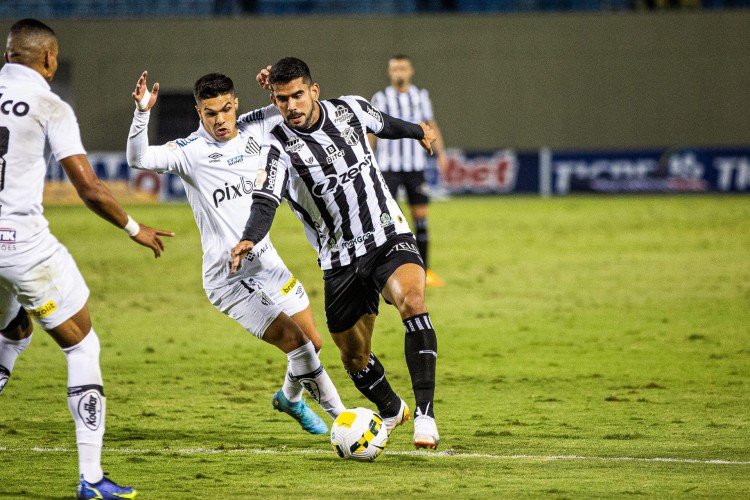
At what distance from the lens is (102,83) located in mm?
32125

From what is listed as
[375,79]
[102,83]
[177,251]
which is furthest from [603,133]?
[177,251]

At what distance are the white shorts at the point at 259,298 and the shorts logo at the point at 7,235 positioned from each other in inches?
75.4

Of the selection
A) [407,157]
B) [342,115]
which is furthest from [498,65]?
[342,115]

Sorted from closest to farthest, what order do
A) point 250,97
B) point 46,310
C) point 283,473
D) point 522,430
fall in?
point 46,310 → point 283,473 → point 522,430 → point 250,97

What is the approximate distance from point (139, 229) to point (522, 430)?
2.96m

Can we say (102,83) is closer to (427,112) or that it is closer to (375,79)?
(375,79)

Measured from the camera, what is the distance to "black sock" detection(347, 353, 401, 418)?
6883mm

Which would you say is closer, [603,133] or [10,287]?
[10,287]

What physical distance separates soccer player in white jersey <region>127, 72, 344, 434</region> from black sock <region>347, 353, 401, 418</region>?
0.26 metres

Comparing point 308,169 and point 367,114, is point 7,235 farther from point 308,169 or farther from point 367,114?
point 367,114

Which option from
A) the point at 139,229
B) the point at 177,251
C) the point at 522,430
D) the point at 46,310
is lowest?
the point at 177,251

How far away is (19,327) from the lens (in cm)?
641

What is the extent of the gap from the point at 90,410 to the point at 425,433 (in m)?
1.83

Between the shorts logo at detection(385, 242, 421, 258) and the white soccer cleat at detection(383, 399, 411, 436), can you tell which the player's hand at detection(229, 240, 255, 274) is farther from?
the white soccer cleat at detection(383, 399, 411, 436)
